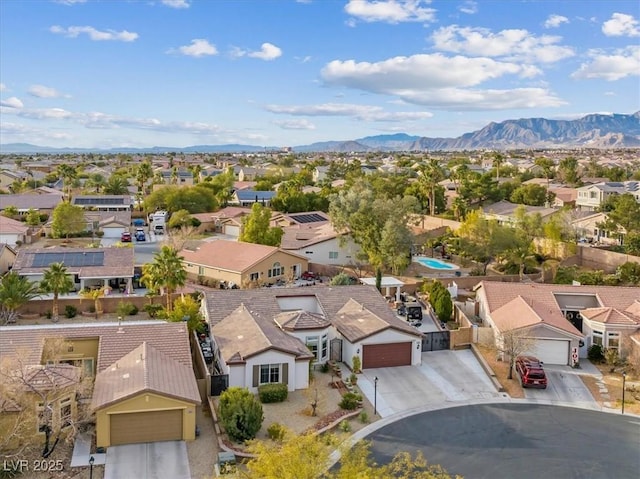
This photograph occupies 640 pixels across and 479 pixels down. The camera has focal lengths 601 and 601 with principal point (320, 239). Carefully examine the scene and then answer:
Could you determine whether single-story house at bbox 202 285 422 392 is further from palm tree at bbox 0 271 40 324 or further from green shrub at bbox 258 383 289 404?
palm tree at bbox 0 271 40 324

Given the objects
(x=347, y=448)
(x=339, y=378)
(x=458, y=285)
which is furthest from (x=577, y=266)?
(x=347, y=448)

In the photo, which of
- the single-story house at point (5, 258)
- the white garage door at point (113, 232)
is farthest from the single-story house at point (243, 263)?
the white garage door at point (113, 232)

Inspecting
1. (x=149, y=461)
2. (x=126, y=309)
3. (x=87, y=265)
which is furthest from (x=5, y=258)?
(x=149, y=461)

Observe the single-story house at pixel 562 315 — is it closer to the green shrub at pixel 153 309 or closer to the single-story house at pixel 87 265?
the green shrub at pixel 153 309

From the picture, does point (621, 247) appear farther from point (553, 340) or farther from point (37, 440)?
point (37, 440)

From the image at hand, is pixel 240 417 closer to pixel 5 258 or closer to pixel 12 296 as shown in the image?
pixel 12 296
